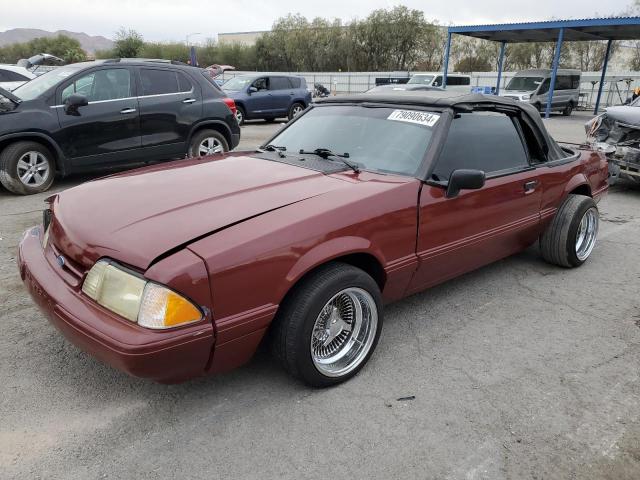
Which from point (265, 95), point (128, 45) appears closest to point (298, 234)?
point (265, 95)

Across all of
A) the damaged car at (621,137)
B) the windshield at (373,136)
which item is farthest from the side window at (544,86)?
the windshield at (373,136)

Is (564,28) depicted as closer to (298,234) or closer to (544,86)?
(544,86)

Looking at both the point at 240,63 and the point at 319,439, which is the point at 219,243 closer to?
the point at 319,439

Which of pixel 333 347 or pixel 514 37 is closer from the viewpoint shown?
pixel 333 347

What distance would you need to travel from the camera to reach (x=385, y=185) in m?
2.92

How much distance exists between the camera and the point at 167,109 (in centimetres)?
733

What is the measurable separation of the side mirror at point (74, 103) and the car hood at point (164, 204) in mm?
3846

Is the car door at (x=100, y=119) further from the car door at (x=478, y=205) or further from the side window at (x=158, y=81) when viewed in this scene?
the car door at (x=478, y=205)

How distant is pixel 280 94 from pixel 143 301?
1504 centimetres

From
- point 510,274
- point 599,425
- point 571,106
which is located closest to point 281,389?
point 599,425

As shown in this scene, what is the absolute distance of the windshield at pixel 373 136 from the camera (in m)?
3.23

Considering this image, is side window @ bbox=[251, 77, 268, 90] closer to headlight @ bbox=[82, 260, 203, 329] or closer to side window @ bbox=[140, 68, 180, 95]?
side window @ bbox=[140, 68, 180, 95]

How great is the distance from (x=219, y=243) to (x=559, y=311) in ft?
8.83

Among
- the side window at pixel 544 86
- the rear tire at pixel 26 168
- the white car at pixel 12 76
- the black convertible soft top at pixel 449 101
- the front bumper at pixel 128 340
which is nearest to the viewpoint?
the front bumper at pixel 128 340
